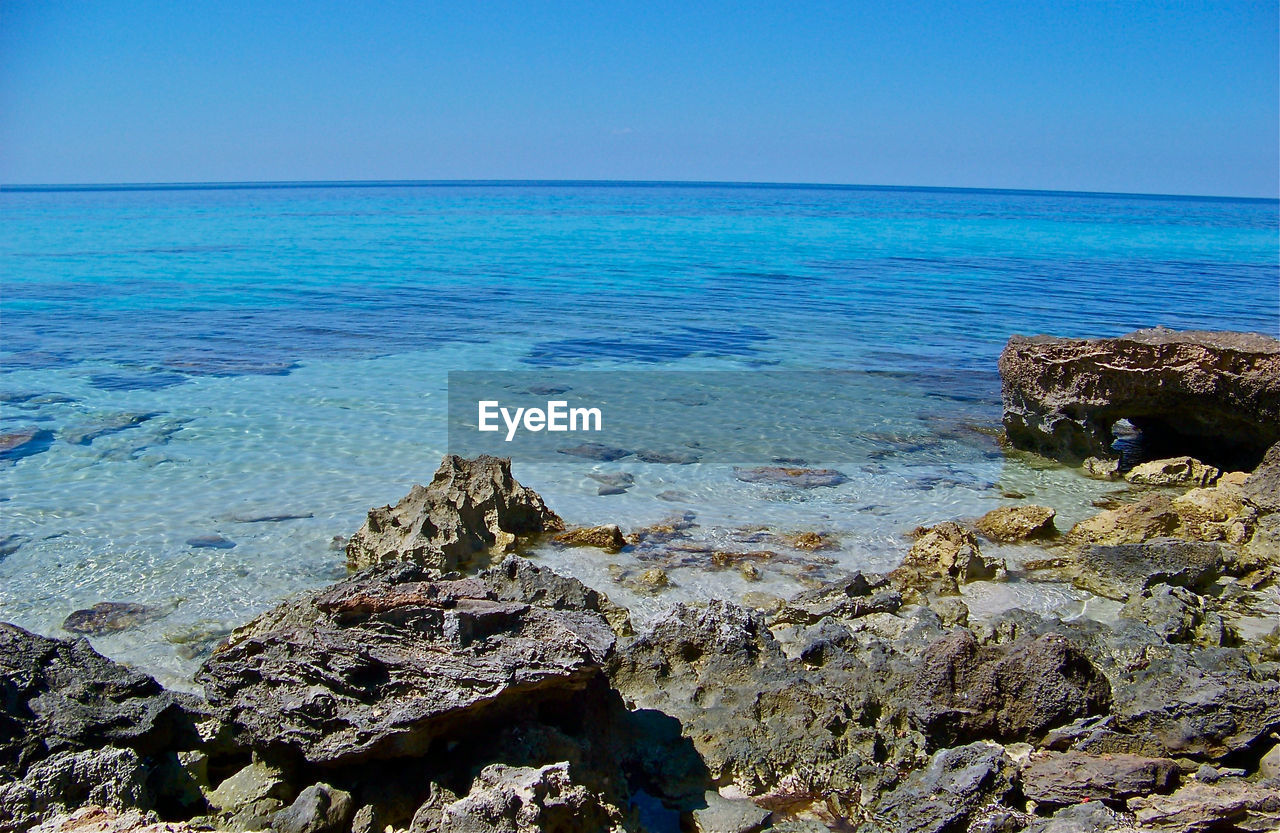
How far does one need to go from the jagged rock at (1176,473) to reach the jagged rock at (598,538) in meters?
5.39

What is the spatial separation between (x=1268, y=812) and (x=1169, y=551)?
126 inches

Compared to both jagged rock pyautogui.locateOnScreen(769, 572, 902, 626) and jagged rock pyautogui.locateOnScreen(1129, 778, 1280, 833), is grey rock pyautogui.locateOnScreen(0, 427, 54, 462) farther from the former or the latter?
jagged rock pyautogui.locateOnScreen(1129, 778, 1280, 833)

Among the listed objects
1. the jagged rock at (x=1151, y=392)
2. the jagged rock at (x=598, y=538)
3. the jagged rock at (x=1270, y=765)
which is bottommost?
the jagged rock at (x=598, y=538)

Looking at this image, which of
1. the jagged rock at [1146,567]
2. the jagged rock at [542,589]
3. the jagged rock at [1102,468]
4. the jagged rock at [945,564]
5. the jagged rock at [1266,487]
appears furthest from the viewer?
the jagged rock at [1102,468]

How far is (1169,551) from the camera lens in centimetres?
682

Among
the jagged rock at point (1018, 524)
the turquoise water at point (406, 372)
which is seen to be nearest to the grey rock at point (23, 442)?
the turquoise water at point (406, 372)

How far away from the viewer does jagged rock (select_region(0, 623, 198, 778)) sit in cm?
405

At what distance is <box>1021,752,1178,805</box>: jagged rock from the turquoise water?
9.70ft

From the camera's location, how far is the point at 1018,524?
816 centimetres

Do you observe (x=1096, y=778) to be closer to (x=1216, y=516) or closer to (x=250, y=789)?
(x=250, y=789)

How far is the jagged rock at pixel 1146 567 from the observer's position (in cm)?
666

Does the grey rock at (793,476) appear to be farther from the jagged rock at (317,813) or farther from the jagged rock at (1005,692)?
the jagged rock at (317,813)

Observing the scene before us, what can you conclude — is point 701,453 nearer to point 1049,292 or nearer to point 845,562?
point 845,562

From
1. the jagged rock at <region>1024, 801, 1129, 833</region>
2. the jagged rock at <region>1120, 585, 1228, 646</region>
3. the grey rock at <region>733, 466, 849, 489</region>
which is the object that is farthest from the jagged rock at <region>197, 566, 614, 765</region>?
the grey rock at <region>733, 466, 849, 489</region>
